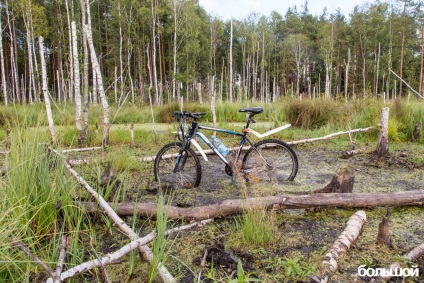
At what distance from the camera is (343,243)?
200cm

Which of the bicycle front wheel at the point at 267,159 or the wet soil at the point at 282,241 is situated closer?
the wet soil at the point at 282,241

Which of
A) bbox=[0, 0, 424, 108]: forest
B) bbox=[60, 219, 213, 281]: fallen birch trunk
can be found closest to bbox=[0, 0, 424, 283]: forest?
bbox=[60, 219, 213, 281]: fallen birch trunk

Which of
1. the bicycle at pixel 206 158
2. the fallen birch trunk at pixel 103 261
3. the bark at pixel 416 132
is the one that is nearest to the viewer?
the fallen birch trunk at pixel 103 261

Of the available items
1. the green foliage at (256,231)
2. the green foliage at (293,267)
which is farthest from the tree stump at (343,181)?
the green foliage at (293,267)

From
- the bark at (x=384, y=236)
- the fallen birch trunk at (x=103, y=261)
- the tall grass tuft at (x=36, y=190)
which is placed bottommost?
the bark at (x=384, y=236)

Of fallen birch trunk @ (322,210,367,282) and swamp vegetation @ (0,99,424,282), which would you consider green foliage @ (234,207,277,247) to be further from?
fallen birch trunk @ (322,210,367,282)

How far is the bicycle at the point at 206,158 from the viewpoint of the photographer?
361cm

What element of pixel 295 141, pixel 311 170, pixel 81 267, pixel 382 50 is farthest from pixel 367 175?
pixel 382 50

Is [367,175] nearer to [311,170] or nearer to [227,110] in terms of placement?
[311,170]

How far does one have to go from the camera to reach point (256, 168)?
3.64 meters

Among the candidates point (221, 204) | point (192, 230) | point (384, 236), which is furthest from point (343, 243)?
point (192, 230)

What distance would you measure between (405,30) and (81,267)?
31915mm

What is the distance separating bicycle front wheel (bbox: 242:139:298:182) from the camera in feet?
12.0

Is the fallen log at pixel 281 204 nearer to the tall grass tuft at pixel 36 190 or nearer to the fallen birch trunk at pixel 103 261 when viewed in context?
the tall grass tuft at pixel 36 190
